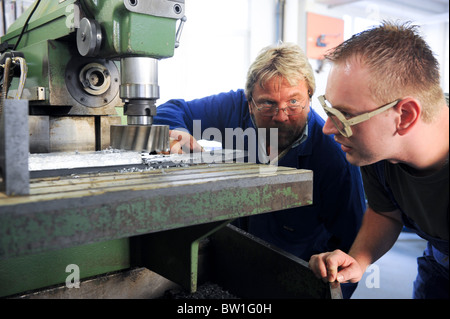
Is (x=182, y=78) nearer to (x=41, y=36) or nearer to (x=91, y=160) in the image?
(x=41, y=36)

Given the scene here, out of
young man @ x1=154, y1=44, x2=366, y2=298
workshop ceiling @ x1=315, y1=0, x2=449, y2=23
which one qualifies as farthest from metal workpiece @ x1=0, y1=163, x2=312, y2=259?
workshop ceiling @ x1=315, y1=0, x2=449, y2=23

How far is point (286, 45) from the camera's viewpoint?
5.24 ft

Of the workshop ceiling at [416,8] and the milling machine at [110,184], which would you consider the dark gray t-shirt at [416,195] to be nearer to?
the milling machine at [110,184]

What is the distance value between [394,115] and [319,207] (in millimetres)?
653

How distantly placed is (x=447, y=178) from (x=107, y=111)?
965 millimetres

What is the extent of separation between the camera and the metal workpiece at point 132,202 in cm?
57

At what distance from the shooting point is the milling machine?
619 mm

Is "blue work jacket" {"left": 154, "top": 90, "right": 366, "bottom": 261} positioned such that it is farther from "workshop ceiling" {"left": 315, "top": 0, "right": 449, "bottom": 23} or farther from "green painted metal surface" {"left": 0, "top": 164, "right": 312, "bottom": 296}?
"workshop ceiling" {"left": 315, "top": 0, "right": 449, "bottom": 23}

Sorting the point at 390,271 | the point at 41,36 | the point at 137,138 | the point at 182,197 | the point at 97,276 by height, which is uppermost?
the point at 41,36

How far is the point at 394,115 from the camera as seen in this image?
36.9 inches

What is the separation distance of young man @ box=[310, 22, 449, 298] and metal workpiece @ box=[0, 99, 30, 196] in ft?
2.32

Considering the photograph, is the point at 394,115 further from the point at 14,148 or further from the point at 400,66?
the point at 14,148

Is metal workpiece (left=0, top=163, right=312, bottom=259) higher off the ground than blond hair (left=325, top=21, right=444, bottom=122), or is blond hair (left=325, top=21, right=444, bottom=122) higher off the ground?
blond hair (left=325, top=21, right=444, bottom=122)

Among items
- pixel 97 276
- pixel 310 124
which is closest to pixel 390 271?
pixel 310 124
